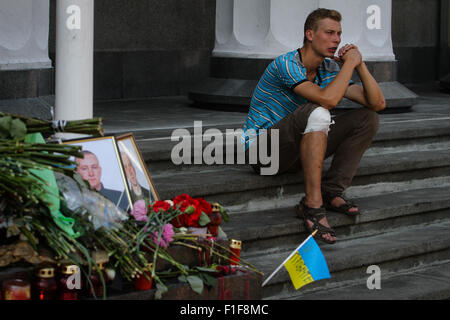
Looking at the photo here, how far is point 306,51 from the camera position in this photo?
17.3ft

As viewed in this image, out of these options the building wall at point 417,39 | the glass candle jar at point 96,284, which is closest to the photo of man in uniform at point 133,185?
the glass candle jar at point 96,284

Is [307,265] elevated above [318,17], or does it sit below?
below

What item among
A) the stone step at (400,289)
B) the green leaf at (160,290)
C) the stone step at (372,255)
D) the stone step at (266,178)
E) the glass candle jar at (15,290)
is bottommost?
the stone step at (400,289)

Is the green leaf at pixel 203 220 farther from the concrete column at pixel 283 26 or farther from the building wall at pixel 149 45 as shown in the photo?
the building wall at pixel 149 45

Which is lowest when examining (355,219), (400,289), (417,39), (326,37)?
(400,289)

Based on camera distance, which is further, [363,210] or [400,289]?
[363,210]

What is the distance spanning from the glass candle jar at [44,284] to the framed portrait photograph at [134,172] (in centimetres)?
82

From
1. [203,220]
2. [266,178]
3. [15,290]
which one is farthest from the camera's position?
[266,178]

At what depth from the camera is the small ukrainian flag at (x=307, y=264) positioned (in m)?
3.64

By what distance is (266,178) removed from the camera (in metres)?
5.37

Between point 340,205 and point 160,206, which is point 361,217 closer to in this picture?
point 340,205

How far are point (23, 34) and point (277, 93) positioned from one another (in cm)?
176

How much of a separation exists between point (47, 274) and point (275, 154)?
95.4 inches

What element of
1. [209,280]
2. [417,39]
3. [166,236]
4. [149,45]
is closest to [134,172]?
[166,236]
